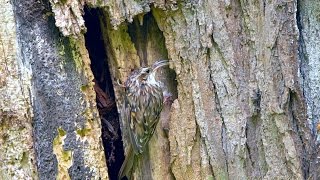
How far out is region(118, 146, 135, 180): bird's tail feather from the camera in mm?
3369

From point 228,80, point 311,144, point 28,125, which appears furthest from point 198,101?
point 28,125

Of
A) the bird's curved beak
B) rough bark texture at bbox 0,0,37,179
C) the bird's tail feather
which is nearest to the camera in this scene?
rough bark texture at bbox 0,0,37,179

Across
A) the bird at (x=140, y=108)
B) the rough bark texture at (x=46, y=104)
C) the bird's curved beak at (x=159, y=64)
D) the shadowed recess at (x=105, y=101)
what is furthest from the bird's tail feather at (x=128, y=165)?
the bird's curved beak at (x=159, y=64)

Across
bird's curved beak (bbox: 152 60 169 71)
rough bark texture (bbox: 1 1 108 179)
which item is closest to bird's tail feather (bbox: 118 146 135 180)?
rough bark texture (bbox: 1 1 108 179)

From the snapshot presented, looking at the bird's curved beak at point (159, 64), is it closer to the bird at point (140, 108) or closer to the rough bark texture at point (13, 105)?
the bird at point (140, 108)

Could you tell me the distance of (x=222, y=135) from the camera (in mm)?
3158

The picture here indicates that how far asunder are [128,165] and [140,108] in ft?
1.10

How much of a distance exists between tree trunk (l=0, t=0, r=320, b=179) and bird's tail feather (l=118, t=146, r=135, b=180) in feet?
0.44

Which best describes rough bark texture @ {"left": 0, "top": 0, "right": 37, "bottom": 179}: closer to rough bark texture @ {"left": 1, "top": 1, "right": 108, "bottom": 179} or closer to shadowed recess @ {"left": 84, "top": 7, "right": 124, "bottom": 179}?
rough bark texture @ {"left": 1, "top": 1, "right": 108, "bottom": 179}

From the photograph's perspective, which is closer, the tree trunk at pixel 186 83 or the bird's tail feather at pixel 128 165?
the tree trunk at pixel 186 83

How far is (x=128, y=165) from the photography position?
11.2 feet

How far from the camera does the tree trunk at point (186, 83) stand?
2.94m

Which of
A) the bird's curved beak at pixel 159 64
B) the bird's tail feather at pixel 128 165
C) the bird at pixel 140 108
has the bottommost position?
the bird's tail feather at pixel 128 165

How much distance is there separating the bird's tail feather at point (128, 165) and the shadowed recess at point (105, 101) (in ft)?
0.40
